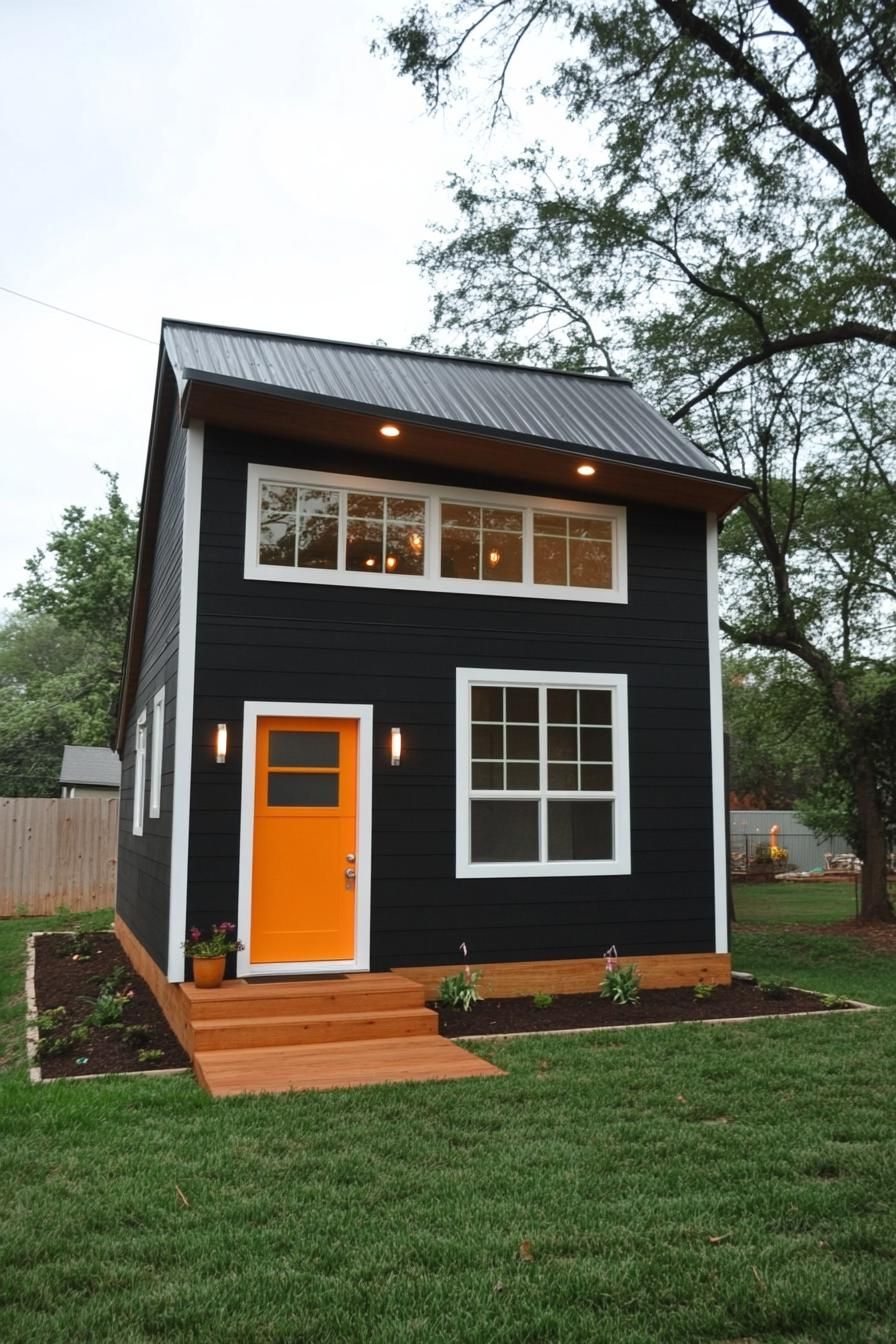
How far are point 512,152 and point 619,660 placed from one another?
33.8 feet

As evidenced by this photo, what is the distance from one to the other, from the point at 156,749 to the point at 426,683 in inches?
104

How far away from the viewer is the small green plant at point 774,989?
8.41m

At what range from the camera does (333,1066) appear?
601cm

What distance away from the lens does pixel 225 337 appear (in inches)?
375

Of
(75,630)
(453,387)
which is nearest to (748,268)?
(453,387)

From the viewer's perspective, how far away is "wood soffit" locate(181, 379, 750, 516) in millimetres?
7555

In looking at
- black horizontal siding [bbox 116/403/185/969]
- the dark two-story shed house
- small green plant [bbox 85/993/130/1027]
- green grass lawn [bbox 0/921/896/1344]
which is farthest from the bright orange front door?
green grass lawn [bbox 0/921/896/1344]

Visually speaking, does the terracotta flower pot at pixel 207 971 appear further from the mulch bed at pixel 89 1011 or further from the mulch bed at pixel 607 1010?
the mulch bed at pixel 607 1010

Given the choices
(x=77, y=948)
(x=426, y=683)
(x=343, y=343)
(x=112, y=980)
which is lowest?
(x=77, y=948)

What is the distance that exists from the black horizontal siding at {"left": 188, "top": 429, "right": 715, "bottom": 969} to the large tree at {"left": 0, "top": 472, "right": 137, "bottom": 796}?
628 inches

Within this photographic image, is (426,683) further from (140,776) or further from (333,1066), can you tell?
(140,776)

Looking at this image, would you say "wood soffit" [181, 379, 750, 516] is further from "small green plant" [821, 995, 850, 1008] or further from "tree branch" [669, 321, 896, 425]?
"tree branch" [669, 321, 896, 425]

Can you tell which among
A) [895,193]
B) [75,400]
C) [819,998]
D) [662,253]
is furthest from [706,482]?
[75,400]

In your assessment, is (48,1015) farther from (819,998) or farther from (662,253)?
(662,253)
